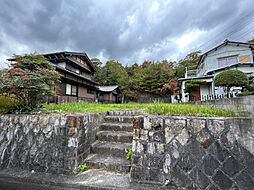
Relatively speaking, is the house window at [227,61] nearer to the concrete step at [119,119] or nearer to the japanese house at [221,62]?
the japanese house at [221,62]

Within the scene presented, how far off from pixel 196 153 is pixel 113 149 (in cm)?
144

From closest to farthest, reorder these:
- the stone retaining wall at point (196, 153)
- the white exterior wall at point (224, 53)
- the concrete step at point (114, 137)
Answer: the stone retaining wall at point (196, 153)
the concrete step at point (114, 137)
the white exterior wall at point (224, 53)

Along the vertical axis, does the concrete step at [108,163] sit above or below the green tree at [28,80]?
below

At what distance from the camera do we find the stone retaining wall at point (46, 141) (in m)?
1.83

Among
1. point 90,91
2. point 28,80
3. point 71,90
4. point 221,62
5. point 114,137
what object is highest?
point 221,62

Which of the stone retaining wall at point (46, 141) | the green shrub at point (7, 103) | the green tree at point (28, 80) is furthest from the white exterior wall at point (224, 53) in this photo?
the green shrub at point (7, 103)

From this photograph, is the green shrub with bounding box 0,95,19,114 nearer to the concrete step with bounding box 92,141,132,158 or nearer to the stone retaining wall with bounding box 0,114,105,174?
the stone retaining wall with bounding box 0,114,105,174

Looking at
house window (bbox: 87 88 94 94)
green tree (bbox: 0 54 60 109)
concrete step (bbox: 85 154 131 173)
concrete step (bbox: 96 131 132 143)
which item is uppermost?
house window (bbox: 87 88 94 94)

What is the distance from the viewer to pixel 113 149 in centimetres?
210

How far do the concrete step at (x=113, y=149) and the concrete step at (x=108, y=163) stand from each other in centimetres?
7


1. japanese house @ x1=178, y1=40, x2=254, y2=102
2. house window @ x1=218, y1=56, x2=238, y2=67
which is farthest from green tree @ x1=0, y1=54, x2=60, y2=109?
house window @ x1=218, y1=56, x2=238, y2=67

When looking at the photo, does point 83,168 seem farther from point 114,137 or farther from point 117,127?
point 117,127

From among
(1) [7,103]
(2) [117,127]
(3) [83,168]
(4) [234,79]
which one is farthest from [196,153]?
(4) [234,79]

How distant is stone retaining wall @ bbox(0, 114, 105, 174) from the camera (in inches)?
72.2
